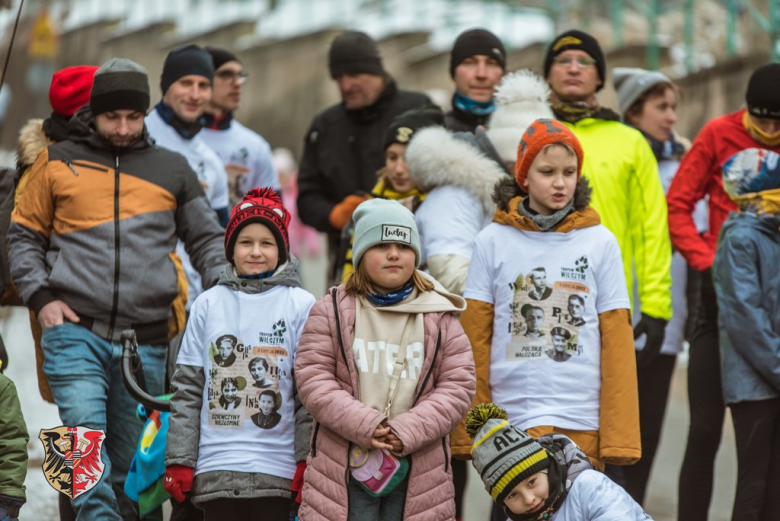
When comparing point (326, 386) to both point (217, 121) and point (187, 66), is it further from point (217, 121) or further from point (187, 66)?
point (217, 121)

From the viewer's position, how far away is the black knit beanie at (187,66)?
7367mm

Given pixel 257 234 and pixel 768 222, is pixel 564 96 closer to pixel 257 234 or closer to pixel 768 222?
pixel 768 222

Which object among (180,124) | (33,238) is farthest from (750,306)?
(33,238)

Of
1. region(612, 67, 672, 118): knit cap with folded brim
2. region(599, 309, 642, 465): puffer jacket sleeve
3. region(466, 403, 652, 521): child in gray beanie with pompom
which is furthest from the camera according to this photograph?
region(612, 67, 672, 118): knit cap with folded brim

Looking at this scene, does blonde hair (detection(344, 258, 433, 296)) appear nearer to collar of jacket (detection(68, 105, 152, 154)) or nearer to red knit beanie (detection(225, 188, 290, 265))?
red knit beanie (detection(225, 188, 290, 265))

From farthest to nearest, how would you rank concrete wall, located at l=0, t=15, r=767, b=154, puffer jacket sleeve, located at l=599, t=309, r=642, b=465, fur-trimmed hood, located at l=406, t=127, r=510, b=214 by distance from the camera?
concrete wall, located at l=0, t=15, r=767, b=154, fur-trimmed hood, located at l=406, t=127, r=510, b=214, puffer jacket sleeve, located at l=599, t=309, r=642, b=465

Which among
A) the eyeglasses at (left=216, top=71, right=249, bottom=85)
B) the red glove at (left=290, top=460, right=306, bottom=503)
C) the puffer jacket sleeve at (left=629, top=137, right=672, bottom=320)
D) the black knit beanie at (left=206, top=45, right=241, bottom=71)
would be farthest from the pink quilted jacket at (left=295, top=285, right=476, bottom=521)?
the black knit beanie at (left=206, top=45, right=241, bottom=71)

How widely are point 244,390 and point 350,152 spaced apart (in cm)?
285

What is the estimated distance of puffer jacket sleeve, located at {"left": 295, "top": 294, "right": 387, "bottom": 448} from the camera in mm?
5152

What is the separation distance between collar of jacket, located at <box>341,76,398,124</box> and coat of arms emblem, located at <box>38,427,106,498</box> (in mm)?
3036

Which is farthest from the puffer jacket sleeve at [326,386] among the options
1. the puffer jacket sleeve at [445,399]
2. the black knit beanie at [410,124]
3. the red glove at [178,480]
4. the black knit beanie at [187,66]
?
the black knit beanie at [187,66]

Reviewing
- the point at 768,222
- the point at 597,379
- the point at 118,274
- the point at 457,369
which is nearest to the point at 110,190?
the point at 118,274

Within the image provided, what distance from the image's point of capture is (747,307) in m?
6.18

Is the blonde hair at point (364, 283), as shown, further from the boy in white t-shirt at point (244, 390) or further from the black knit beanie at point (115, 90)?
the black knit beanie at point (115, 90)
